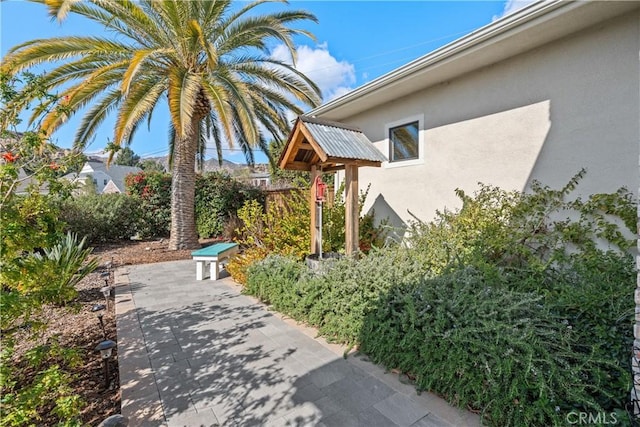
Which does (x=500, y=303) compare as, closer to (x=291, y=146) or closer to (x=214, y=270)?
(x=291, y=146)

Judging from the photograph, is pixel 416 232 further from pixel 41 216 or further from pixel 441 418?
pixel 41 216

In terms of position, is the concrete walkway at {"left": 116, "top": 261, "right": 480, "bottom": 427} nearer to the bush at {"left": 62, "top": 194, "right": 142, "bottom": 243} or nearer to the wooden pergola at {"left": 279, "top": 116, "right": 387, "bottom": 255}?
the wooden pergola at {"left": 279, "top": 116, "right": 387, "bottom": 255}

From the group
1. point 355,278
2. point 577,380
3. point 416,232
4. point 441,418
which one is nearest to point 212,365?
point 355,278

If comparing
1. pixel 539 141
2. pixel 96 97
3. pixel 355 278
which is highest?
pixel 96 97

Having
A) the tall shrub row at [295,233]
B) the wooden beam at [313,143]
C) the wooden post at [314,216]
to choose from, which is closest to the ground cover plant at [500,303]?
the wooden post at [314,216]

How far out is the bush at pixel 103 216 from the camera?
9.59 m

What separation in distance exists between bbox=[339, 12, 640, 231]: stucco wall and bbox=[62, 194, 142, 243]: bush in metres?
9.59

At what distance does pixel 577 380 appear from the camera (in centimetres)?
211

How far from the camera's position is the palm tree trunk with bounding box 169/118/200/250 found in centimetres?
867

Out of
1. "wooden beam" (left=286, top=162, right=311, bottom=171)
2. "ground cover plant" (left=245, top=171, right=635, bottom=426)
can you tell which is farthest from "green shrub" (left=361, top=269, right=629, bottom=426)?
"wooden beam" (left=286, top=162, right=311, bottom=171)

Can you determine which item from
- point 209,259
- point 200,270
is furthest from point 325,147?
point 200,270

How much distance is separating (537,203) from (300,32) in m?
7.13

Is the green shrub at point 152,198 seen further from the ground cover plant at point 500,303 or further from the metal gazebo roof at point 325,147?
the metal gazebo roof at point 325,147

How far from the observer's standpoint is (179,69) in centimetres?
736
